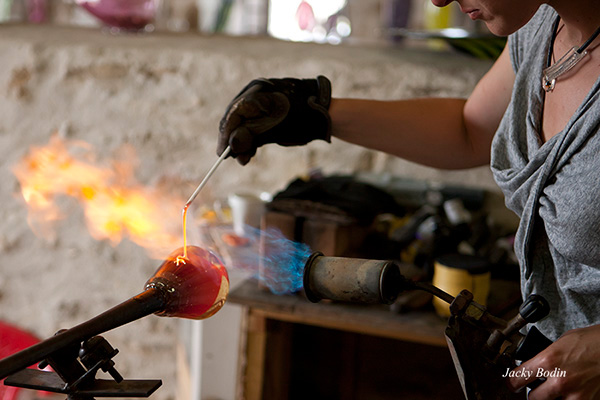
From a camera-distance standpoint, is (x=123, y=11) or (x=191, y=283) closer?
(x=191, y=283)

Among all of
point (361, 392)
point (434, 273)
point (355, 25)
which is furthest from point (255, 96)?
point (355, 25)

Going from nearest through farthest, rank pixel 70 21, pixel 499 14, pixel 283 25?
1. pixel 499 14
2. pixel 283 25
3. pixel 70 21

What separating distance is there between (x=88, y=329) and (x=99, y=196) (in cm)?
159

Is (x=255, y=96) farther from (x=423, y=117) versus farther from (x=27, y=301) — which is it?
(x=27, y=301)

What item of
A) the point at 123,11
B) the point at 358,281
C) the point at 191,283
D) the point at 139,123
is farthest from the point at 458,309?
the point at 123,11

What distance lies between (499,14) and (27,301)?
2.04 m

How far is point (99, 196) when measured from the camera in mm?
2254

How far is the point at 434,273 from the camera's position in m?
1.58

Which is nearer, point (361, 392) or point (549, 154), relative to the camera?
point (549, 154)

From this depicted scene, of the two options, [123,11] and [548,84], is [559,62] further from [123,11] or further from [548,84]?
[123,11]

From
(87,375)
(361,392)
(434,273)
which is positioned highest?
(87,375)

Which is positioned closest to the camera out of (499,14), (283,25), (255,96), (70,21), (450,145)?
(499,14)

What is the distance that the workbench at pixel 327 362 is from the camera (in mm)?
1610

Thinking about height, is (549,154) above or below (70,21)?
below
